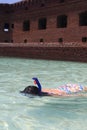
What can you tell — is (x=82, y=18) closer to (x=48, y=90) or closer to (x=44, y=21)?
(x=44, y=21)

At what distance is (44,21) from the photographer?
43781 mm

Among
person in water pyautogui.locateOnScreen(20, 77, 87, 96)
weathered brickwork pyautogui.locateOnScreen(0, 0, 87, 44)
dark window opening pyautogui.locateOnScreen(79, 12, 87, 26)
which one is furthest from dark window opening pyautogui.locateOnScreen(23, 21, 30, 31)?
person in water pyautogui.locateOnScreen(20, 77, 87, 96)

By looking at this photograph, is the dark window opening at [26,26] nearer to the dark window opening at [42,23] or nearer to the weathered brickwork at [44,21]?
the weathered brickwork at [44,21]

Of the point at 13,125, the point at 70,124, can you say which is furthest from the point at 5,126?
the point at 70,124

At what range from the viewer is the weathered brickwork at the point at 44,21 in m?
37.1

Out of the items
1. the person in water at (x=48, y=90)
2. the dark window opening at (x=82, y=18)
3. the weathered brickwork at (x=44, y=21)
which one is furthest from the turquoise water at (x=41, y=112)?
the dark window opening at (x=82, y=18)

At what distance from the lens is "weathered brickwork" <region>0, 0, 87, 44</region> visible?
1459 inches

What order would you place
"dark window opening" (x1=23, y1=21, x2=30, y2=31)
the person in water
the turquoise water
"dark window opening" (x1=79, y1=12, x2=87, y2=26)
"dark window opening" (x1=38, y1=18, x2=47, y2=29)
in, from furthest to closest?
1. "dark window opening" (x1=23, y1=21, x2=30, y2=31)
2. "dark window opening" (x1=38, y1=18, x2=47, y2=29)
3. "dark window opening" (x1=79, y1=12, x2=87, y2=26)
4. the person in water
5. the turquoise water

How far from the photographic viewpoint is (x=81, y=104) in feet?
29.5

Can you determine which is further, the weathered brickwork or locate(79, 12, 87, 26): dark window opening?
the weathered brickwork

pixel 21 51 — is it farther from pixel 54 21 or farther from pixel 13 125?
pixel 13 125

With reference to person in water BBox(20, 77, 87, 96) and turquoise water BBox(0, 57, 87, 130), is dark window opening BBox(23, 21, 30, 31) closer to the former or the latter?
person in water BBox(20, 77, 87, 96)

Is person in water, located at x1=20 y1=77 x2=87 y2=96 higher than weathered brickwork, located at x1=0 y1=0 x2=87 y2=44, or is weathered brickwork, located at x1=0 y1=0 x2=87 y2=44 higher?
weathered brickwork, located at x1=0 y1=0 x2=87 y2=44

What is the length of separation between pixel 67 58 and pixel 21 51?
8.43 metres
